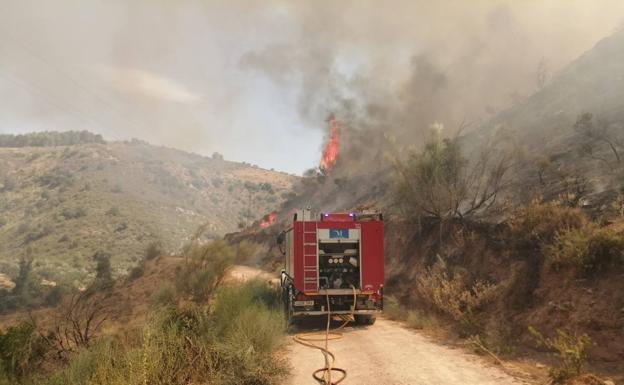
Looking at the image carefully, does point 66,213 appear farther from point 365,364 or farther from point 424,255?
point 365,364

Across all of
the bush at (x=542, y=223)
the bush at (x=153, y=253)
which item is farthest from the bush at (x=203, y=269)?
the bush at (x=153, y=253)

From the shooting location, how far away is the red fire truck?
11.8 meters

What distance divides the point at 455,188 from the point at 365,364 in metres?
10.2

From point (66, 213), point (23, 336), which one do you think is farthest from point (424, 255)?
point (66, 213)

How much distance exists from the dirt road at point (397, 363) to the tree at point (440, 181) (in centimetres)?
707

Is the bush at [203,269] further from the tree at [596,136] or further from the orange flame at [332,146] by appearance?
the orange flame at [332,146]

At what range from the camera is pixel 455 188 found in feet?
54.5

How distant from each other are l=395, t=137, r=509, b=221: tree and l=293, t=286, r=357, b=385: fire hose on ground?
637 cm

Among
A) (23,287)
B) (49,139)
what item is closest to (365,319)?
(23,287)

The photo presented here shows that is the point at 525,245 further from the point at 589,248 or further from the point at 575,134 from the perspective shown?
the point at 575,134

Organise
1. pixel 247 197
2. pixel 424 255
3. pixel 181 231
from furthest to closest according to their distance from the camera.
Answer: pixel 247 197 → pixel 181 231 → pixel 424 255

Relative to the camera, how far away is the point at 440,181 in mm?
16578

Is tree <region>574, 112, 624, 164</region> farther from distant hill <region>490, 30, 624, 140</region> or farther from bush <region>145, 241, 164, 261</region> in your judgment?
bush <region>145, 241, 164, 261</region>

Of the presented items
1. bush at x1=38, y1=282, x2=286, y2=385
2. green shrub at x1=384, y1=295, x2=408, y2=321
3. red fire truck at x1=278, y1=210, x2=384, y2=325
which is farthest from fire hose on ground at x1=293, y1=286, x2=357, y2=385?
green shrub at x1=384, y1=295, x2=408, y2=321
